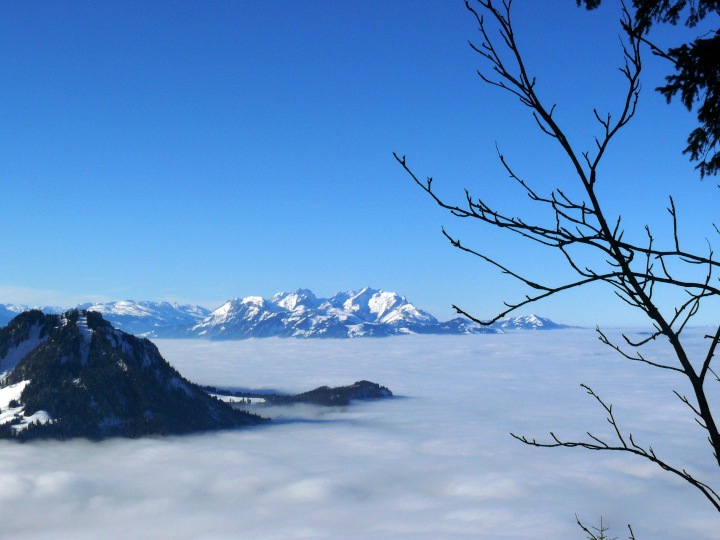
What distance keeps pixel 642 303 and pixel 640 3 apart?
28.8ft

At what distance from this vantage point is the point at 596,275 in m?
3.28

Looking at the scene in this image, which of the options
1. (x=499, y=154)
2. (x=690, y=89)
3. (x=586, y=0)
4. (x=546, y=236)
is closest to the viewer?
(x=546, y=236)

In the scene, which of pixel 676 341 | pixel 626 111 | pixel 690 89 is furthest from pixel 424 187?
pixel 690 89

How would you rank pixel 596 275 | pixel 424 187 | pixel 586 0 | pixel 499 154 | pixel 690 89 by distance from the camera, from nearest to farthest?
pixel 596 275, pixel 424 187, pixel 499 154, pixel 690 89, pixel 586 0

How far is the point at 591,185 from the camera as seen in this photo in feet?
11.3

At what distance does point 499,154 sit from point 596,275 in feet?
4.45

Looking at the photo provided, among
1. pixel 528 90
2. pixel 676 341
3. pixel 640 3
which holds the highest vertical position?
pixel 640 3

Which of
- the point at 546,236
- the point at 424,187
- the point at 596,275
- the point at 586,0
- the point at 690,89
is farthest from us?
Result: the point at 586,0

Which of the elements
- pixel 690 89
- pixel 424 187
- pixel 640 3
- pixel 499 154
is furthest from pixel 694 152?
pixel 424 187

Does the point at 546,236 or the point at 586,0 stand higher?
the point at 586,0

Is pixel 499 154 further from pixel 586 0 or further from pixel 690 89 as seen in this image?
pixel 586 0

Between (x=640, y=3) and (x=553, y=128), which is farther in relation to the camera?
(x=640, y=3)

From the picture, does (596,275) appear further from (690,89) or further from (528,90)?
(690,89)

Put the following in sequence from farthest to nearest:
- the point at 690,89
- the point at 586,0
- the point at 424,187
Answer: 1. the point at 586,0
2. the point at 690,89
3. the point at 424,187
